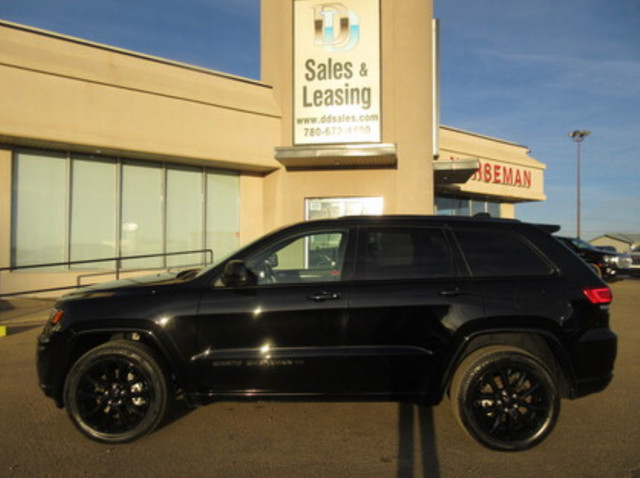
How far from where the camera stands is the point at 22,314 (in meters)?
9.27

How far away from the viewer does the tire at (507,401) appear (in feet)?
12.3

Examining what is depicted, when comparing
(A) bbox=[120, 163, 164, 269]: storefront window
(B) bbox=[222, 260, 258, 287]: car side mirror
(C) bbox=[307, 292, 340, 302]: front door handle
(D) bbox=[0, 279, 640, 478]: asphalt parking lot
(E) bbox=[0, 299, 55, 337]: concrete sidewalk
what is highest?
(A) bbox=[120, 163, 164, 269]: storefront window

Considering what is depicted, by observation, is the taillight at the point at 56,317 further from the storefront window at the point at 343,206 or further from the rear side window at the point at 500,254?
the storefront window at the point at 343,206

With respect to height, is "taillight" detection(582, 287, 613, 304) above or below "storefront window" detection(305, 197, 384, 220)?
below

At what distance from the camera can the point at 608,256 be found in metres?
15.8

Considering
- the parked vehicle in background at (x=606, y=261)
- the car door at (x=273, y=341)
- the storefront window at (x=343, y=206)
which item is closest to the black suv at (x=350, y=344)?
the car door at (x=273, y=341)

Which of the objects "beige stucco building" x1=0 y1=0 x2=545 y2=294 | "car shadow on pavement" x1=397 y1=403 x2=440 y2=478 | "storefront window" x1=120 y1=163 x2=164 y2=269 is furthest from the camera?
"storefront window" x1=120 y1=163 x2=164 y2=269

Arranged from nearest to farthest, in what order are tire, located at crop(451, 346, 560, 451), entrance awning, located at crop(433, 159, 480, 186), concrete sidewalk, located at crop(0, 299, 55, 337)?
1. tire, located at crop(451, 346, 560, 451)
2. concrete sidewalk, located at crop(0, 299, 55, 337)
3. entrance awning, located at crop(433, 159, 480, 186)

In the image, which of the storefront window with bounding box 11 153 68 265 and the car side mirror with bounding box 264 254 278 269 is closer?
the car side mirror with bounding box 264 254 278 269

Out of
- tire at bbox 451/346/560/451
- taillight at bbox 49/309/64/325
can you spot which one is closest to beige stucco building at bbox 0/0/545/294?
taillight at bbox 49/309/64/325

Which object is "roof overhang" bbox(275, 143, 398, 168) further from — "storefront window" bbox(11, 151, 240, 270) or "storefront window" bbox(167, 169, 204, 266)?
"storefront window" bbox(167, 169, 204, 266)

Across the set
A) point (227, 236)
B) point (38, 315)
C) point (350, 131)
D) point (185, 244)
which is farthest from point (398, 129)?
point (38, 315)

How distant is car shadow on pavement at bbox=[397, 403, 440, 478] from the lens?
A: 3.44m

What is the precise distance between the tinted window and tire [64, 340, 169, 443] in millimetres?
1833
